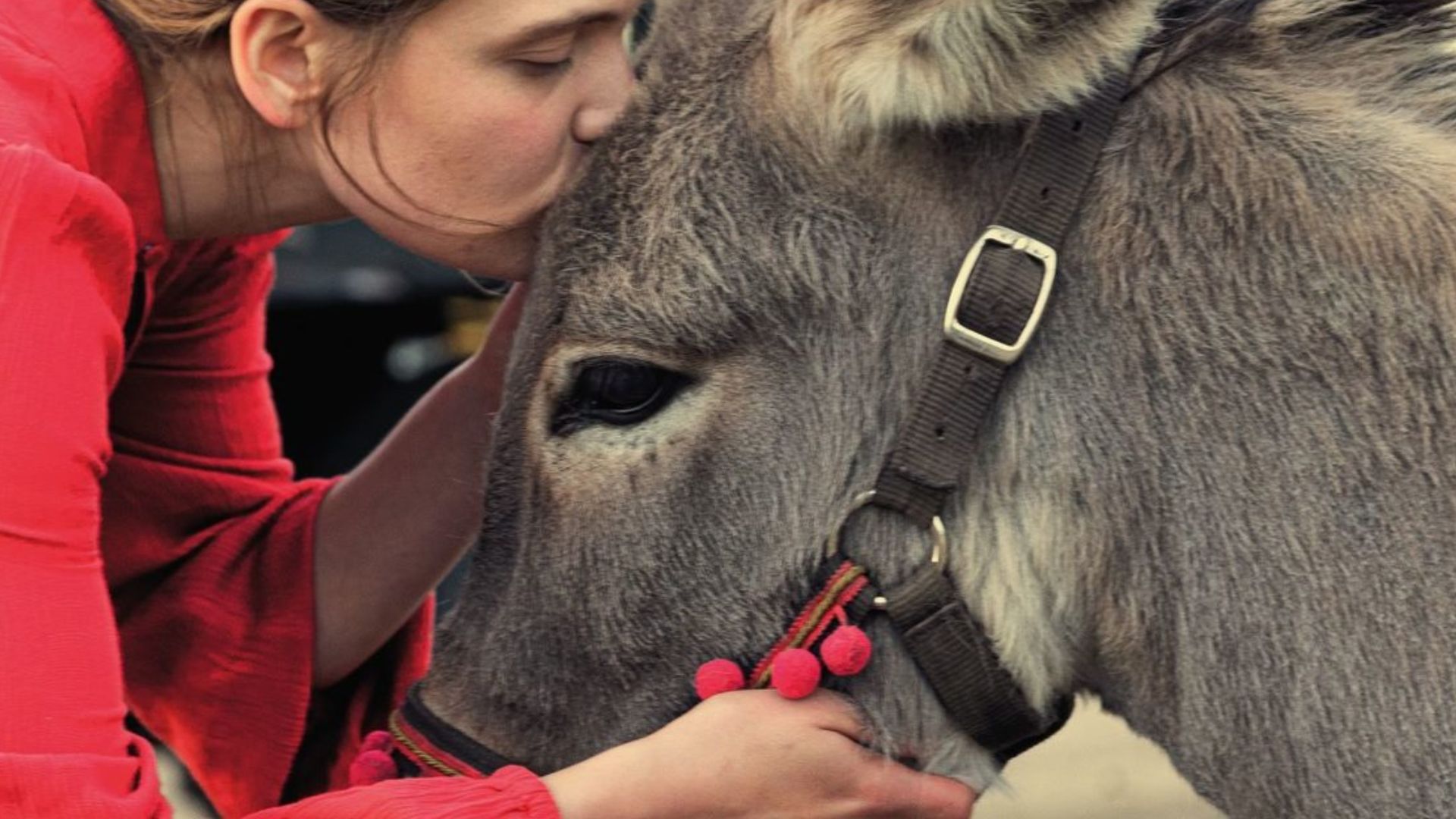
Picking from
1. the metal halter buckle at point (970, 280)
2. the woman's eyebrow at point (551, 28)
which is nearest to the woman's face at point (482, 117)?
the woman's eyebrow at point (551, 28)

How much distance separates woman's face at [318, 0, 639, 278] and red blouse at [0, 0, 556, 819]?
302 mm

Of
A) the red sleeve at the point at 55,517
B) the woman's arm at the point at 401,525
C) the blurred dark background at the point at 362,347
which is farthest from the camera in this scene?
the blurred dark background at the point at 362,347

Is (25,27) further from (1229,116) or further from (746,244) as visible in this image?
(1229,116)

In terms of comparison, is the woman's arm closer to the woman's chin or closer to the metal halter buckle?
the woman's chin

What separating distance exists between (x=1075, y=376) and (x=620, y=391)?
52 cm

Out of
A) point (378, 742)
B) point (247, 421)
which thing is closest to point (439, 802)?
point (378, 742)

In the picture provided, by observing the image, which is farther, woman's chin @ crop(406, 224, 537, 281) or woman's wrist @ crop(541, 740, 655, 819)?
woman's chin @ crop(406, 224, 537, 281)

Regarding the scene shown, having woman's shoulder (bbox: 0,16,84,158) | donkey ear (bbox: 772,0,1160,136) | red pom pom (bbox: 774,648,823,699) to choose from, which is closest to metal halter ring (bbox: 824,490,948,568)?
red pom pom (bbox: 774,648,823,699)

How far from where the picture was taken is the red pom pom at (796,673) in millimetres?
2080

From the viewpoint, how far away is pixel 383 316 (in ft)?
18.5

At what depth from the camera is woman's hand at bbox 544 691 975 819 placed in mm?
2051

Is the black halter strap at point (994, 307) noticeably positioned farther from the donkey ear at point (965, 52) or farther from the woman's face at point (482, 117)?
the woman's face at point (482, 117)

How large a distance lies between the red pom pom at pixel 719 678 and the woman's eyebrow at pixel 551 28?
0.76 metres

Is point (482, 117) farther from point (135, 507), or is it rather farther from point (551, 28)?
point (135, 507)
